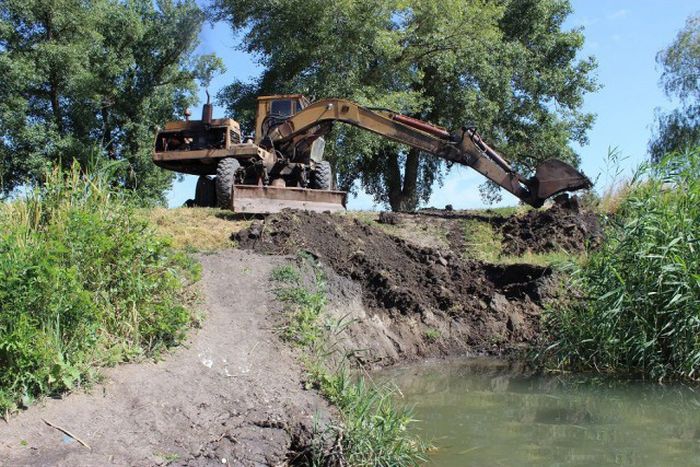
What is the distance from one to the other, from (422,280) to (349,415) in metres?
6.28

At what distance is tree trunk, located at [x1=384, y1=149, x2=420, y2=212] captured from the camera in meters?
26.1

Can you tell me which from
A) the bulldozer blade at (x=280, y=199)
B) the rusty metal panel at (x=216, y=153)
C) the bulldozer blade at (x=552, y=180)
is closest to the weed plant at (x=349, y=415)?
the bulldozer blade at (x=280, y=199)

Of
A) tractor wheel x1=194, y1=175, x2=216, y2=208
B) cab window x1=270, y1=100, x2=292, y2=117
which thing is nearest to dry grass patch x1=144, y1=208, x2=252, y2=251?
tractor wheel x1=194, y1=175, x2=216, y2=208

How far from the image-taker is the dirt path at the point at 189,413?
204 inches

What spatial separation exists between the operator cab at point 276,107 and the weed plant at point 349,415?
841 centimetres

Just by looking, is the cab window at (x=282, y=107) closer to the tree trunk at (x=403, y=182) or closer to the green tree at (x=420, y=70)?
the green tree at (x=420, y=70)

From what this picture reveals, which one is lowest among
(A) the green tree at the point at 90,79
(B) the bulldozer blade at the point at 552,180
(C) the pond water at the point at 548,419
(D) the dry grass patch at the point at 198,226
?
(C) the pond water at the point at 548,419

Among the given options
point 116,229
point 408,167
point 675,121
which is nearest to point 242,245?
point 116,229

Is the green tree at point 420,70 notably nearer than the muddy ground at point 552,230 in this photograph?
No

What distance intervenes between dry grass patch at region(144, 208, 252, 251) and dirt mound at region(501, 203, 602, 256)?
17.2ft

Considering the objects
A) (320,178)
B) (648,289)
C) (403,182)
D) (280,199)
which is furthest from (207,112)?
(403,182)

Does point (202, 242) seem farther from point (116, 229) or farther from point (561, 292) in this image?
point (561, 292)

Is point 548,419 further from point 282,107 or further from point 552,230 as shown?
point 282,107

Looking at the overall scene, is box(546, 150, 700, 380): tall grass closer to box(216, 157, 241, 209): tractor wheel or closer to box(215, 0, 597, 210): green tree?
box(216, 157, 241, 209): tractor wheel
